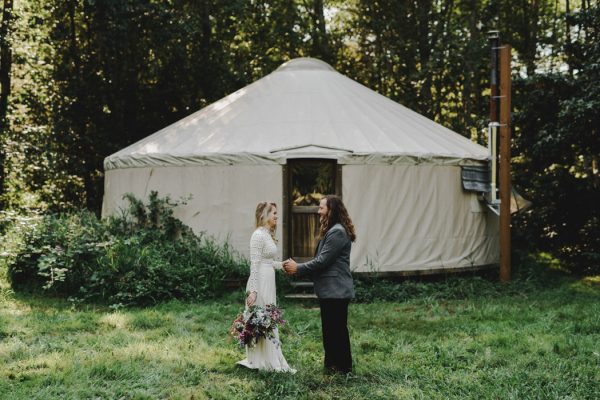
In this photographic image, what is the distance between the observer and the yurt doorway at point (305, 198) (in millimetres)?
7629

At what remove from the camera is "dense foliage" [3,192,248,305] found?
660cm

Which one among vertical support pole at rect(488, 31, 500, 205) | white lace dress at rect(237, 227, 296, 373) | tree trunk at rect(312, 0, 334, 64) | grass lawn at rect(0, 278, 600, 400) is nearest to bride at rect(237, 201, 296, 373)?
white lace dress at rect(237, 227, 296, 373)

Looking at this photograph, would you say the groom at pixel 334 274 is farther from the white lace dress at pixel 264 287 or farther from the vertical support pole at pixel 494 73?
the vertical support pole at pixel 494 73

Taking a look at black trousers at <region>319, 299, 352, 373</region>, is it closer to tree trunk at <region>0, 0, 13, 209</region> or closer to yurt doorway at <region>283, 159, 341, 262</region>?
yurt doorway at <region>283, 159, 341, 262</region>

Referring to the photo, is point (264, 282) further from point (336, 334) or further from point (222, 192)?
point (222, 192)

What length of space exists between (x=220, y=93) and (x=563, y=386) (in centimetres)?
984

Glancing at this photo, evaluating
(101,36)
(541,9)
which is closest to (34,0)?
(101,36)

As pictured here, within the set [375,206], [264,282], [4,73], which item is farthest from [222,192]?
[4,73]

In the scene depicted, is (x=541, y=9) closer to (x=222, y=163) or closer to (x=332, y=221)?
(x=222, y=163)

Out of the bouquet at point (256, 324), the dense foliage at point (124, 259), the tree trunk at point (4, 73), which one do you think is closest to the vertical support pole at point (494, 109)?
the dense foliage at point (124, 259)

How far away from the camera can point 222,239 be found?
304 inches

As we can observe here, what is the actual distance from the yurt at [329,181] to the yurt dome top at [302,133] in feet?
0.07

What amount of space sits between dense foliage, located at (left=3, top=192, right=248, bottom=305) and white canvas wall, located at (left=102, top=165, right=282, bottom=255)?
0.16 m

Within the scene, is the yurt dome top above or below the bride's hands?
above
